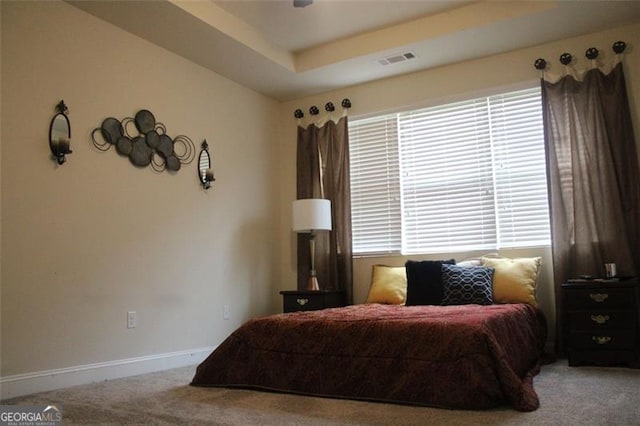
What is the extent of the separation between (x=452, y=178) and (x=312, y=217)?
4.30ft

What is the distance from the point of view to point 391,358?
2.51m

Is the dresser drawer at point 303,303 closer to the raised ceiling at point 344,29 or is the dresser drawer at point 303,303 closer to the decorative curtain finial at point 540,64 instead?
the raised ceiling at point 344,29

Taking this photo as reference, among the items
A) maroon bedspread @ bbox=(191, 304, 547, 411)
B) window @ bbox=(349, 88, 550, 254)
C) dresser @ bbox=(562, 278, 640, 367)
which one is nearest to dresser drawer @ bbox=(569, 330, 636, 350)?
dresser @ bbox=(562, 278, 640, 367)

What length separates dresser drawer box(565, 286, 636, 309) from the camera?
10.7ft

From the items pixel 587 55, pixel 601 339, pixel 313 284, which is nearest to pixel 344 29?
pixel 587 55

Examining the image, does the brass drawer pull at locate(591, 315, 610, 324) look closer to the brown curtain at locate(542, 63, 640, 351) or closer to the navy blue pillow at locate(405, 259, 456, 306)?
the brown curtain at locate(542, 63, 640, 351)

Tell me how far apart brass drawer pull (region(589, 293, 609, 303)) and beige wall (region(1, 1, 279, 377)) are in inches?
115

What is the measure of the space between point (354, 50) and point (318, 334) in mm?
2659

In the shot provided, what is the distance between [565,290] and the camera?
11.3 ft

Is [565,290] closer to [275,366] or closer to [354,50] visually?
[275,366]

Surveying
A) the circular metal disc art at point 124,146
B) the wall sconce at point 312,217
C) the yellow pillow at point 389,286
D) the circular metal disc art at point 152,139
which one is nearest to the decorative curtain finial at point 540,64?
the yellow pillow at point 389,286

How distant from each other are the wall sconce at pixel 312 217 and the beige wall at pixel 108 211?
586mm

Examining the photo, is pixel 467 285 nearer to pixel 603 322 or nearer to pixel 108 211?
pixel 603 322

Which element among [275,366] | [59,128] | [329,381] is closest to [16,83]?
[59,128]
